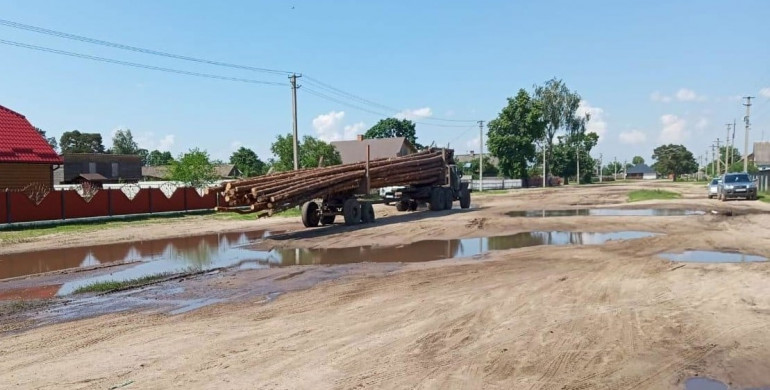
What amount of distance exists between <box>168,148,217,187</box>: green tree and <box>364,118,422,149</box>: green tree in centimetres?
5407

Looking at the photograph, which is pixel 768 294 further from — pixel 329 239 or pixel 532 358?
pixel 329 239

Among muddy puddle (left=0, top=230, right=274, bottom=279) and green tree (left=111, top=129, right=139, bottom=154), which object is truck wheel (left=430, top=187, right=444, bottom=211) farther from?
green tree (left=111, top=129, right=139, bottom=154)

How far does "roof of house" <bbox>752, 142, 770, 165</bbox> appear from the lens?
80.6 meters

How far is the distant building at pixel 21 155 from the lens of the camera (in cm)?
2842

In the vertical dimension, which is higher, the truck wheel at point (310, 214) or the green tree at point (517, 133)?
the green tree at point (517, 133)

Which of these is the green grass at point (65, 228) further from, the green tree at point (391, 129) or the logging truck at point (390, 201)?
the green tree at point (391, 129)

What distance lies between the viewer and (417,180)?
28.5 m

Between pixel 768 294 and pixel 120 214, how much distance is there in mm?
29205

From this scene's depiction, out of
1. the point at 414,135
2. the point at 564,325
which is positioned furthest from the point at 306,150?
the point at 414,135

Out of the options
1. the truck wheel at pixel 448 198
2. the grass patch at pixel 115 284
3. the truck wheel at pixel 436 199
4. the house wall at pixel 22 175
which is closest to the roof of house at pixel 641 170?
the truck wheel at pixel 448 198

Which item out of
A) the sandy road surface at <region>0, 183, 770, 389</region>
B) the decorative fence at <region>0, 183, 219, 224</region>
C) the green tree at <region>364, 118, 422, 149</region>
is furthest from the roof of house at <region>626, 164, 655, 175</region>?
the sandy road surface at <region>0, 183, 770, 389</region>

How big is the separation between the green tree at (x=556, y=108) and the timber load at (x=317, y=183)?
214 ft

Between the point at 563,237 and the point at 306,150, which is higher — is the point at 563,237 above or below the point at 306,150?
below

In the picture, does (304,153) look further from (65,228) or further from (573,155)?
(573,155)
